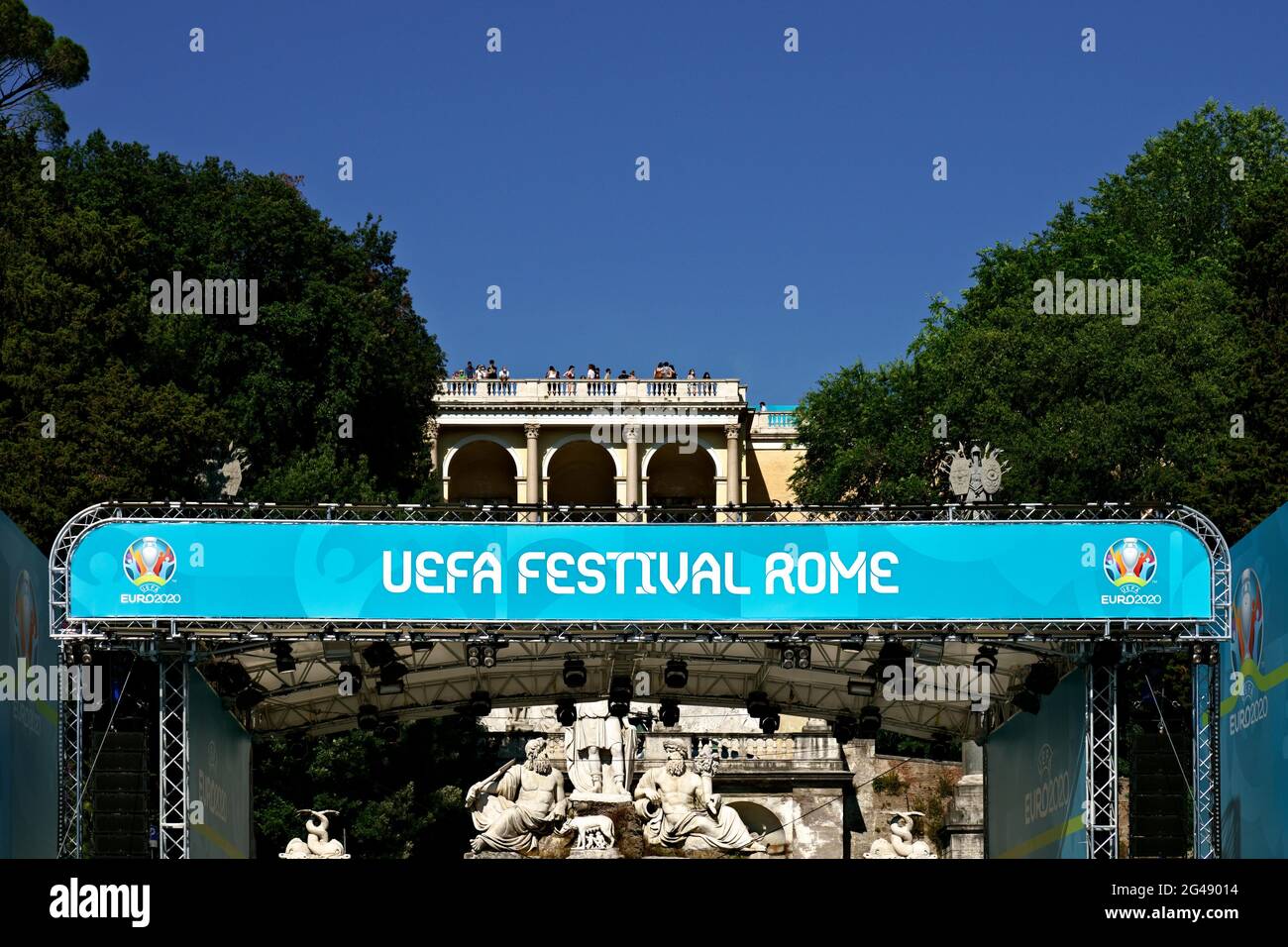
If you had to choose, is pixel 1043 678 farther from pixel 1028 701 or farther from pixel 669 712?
pixel 669 712

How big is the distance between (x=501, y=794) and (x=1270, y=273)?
57.9 feet

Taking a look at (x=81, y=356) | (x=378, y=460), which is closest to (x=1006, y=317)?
(x=378, y=460)

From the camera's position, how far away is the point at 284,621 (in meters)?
26.6

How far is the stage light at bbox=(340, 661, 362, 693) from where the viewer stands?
1184 inches

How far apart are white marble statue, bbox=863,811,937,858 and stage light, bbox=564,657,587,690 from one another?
919 cm

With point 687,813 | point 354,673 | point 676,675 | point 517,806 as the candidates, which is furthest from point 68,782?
point 687,813

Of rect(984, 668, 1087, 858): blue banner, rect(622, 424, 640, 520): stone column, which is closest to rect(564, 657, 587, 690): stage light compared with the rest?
rect(984, 668, 1087, 858): blue banner

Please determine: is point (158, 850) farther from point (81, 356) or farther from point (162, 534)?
point (81, 356)

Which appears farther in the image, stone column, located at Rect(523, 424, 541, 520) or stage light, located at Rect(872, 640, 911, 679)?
stone column, located at Rect(523, 424, 541, 520)

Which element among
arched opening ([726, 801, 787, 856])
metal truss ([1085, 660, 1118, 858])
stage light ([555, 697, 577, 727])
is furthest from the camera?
arched opening ([726, 801, 787, 856])

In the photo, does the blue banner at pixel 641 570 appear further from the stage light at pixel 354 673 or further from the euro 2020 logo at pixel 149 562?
the stage light at pixel 354 673

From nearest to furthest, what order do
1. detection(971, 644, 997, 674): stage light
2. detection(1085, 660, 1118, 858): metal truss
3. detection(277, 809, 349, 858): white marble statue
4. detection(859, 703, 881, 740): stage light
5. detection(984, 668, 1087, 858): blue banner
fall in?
1. detection(1085, 660, 1118, 858): metal truss
2. detection(984, 668, 1087, 858): blue banner
3. detection(971, 644, 997, 674): stage light
4. detection(859, 703, 881, 740): stage light
5. detection(277, 809, 349, 858): white marble statue

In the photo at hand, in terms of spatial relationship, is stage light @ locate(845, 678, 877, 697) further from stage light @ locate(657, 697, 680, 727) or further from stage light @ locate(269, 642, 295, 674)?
stage light @ locate(269, 642, 295, 674)

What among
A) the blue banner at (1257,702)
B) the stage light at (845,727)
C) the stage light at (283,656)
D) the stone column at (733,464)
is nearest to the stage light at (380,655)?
the stage light at (283,656)
